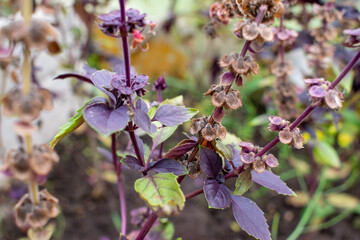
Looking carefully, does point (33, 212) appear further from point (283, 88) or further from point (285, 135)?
point (283, 88)

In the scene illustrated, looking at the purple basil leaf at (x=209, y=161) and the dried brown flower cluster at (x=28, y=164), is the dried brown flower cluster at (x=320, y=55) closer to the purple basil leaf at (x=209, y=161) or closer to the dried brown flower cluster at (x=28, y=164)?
the purple basil leaf at (x=209, y=161)

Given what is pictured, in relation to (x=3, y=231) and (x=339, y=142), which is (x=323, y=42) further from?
(x=3, y=231)

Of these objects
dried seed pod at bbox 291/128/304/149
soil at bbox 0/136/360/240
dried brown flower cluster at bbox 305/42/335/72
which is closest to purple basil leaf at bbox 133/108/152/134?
dried seed pod at bbox 291/128/304/149

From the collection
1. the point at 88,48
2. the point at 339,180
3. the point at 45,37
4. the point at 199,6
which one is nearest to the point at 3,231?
the point at 88,48

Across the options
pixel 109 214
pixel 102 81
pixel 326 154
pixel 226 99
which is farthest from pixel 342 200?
pixel 102 81

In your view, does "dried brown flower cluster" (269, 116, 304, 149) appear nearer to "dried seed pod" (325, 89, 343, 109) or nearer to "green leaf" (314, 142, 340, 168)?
"dried seed pod" (325, 89, 343, 109)
